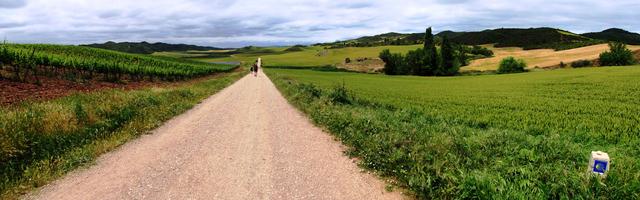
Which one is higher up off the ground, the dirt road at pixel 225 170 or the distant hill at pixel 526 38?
the distant hill at pixel 526 38

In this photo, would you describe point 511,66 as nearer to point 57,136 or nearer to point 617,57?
point 617,57

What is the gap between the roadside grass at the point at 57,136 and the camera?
8.28m

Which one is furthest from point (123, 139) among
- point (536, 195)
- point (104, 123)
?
point (536, 195)

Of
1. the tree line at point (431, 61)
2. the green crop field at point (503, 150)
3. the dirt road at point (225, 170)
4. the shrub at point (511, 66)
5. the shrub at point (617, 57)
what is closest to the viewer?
the green crop field at point (503, 150)

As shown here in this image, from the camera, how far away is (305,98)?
2272 centimetres

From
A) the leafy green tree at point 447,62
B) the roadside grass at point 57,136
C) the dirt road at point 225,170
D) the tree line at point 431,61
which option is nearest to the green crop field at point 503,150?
the dirt road at point 225,170

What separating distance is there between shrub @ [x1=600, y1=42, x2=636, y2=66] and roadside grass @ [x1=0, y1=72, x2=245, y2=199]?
3077 inches

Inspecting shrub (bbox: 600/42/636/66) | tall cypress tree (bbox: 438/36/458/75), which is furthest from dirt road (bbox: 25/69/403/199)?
tall cypress tree (bbox: 438/36/458/75)

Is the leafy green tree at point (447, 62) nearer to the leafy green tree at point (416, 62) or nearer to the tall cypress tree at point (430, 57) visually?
the tall cypress tree at point (430, 57)

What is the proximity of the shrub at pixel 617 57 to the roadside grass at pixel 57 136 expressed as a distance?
3077 inches

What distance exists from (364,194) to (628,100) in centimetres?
1857

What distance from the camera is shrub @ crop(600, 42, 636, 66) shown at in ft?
231

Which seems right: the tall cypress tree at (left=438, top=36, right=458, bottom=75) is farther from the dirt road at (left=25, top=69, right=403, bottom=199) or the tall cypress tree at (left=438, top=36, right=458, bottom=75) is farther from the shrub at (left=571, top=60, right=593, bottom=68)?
the dirt road at (left=25, top=69, right=403, bottom=199)

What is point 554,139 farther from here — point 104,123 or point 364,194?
point 104,123
